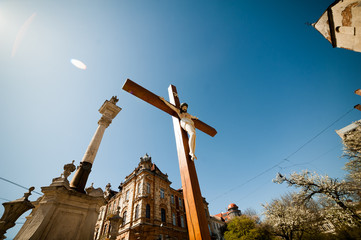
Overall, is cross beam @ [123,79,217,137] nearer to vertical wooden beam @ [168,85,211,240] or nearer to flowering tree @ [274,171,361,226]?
vertical wooden beam @ [168,85,211,240]

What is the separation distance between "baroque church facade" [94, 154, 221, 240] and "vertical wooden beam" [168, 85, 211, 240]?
729 inches

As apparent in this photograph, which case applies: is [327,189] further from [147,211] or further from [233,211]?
[233,211]

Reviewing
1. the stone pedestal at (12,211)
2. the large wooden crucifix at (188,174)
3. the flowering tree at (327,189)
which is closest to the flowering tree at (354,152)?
the flowering tree at (327,189)

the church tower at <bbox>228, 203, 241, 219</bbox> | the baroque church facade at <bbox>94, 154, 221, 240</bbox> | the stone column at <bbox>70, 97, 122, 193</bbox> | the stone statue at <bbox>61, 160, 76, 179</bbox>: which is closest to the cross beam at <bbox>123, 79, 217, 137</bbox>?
the stone statue at <bbox>61, 160, 76, 179</bbox>

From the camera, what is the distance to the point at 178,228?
70.6 feet

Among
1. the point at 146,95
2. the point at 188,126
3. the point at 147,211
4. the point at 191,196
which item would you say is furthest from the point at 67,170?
the point at 147,211

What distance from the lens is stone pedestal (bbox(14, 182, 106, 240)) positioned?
394 centimetres

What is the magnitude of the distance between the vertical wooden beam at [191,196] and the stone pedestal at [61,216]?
467 centimetres

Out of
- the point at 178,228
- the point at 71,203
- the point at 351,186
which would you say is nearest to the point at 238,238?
the point at 178,228

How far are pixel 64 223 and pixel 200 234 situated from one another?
16.9 ft

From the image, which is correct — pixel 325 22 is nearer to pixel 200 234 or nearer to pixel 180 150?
pixel 180 150

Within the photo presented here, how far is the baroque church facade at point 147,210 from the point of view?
17547 millimetres

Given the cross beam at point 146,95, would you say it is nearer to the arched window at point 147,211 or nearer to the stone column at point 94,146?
the stone column at point 94,146

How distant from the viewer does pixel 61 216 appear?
4375 millimetres
